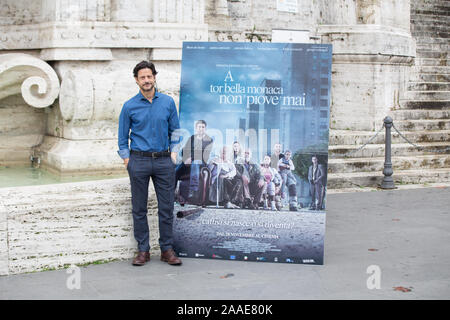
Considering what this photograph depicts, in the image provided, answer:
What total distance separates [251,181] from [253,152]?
0.24 meters

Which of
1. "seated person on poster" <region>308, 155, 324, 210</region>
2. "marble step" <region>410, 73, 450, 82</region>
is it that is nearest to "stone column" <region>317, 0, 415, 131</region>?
"marble step" <region>410, 73, 450, 82</region>

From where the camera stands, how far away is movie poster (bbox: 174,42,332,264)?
5.41m

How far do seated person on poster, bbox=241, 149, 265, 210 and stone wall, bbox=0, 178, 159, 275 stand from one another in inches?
31.1

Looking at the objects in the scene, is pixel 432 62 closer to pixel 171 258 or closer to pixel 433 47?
pixel 433 47

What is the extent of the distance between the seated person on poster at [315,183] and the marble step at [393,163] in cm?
448

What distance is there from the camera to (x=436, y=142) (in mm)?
11125

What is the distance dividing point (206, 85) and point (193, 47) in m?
0.34

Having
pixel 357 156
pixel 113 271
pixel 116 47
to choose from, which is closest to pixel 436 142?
pixel 357 156

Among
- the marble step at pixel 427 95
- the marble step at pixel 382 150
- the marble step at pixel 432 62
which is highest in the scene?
the marble step at pixel 432 62

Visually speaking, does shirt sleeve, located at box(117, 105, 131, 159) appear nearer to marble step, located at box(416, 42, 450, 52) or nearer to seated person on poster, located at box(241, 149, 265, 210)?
seated person on poster, located at box(241, 149, 265, 210)

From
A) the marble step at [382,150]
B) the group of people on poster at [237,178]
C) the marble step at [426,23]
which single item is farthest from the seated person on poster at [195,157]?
the marble step at [426,23]

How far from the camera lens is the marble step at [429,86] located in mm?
12039

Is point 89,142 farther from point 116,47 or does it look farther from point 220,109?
point 220,109

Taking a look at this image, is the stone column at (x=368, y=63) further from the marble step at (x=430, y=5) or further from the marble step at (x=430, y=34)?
the marble step at (x=430, y=5)
